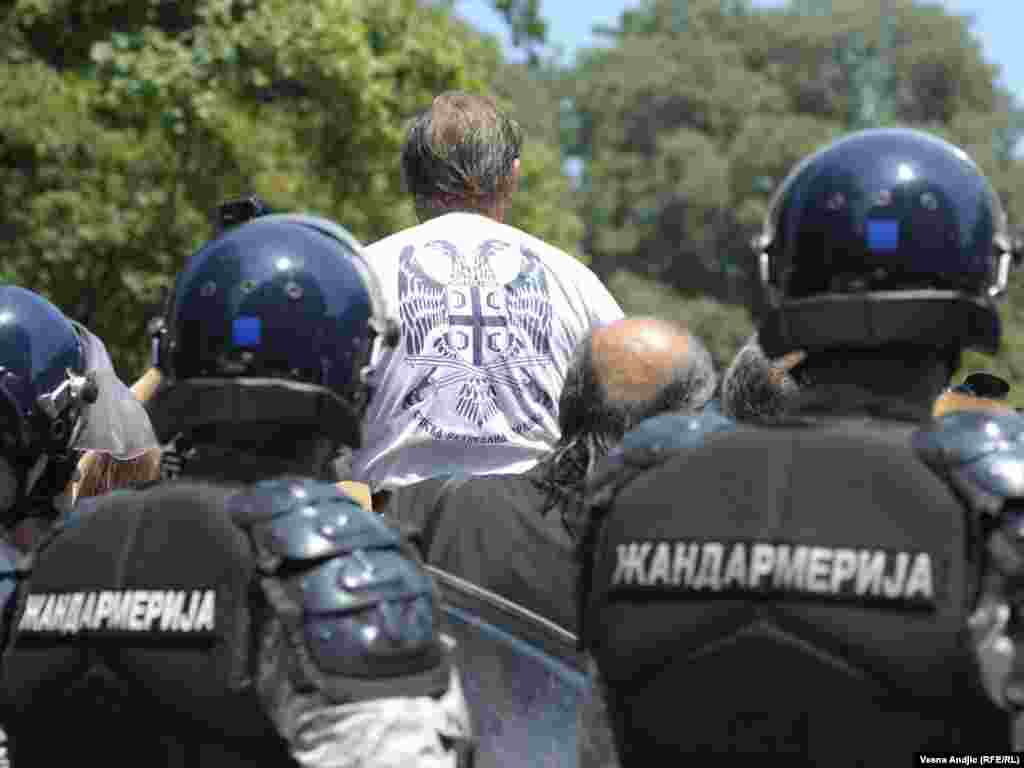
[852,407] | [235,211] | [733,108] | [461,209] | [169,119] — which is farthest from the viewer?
[733,108]

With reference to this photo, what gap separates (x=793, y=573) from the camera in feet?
9.20

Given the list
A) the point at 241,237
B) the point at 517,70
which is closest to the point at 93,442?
the point at 241,237

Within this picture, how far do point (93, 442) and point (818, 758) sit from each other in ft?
8.01

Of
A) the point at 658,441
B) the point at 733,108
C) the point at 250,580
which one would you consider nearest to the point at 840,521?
the point at 658,441

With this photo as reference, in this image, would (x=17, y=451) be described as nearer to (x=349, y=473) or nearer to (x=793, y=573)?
(x=349, y=473)

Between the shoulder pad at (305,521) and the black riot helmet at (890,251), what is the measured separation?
730 millimetres

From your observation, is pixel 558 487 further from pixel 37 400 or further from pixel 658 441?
pixel 658 441

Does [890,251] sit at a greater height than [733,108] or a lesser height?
greater

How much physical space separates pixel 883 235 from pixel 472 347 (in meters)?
1.83

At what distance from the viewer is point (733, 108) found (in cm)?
4681

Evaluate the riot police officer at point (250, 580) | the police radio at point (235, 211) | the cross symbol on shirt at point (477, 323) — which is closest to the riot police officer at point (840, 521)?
the riot police officer at point (250, 580)

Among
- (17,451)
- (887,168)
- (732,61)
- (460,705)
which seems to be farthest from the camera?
(732,61)

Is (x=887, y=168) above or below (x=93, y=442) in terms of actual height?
above

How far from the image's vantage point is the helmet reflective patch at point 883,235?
118 inches
